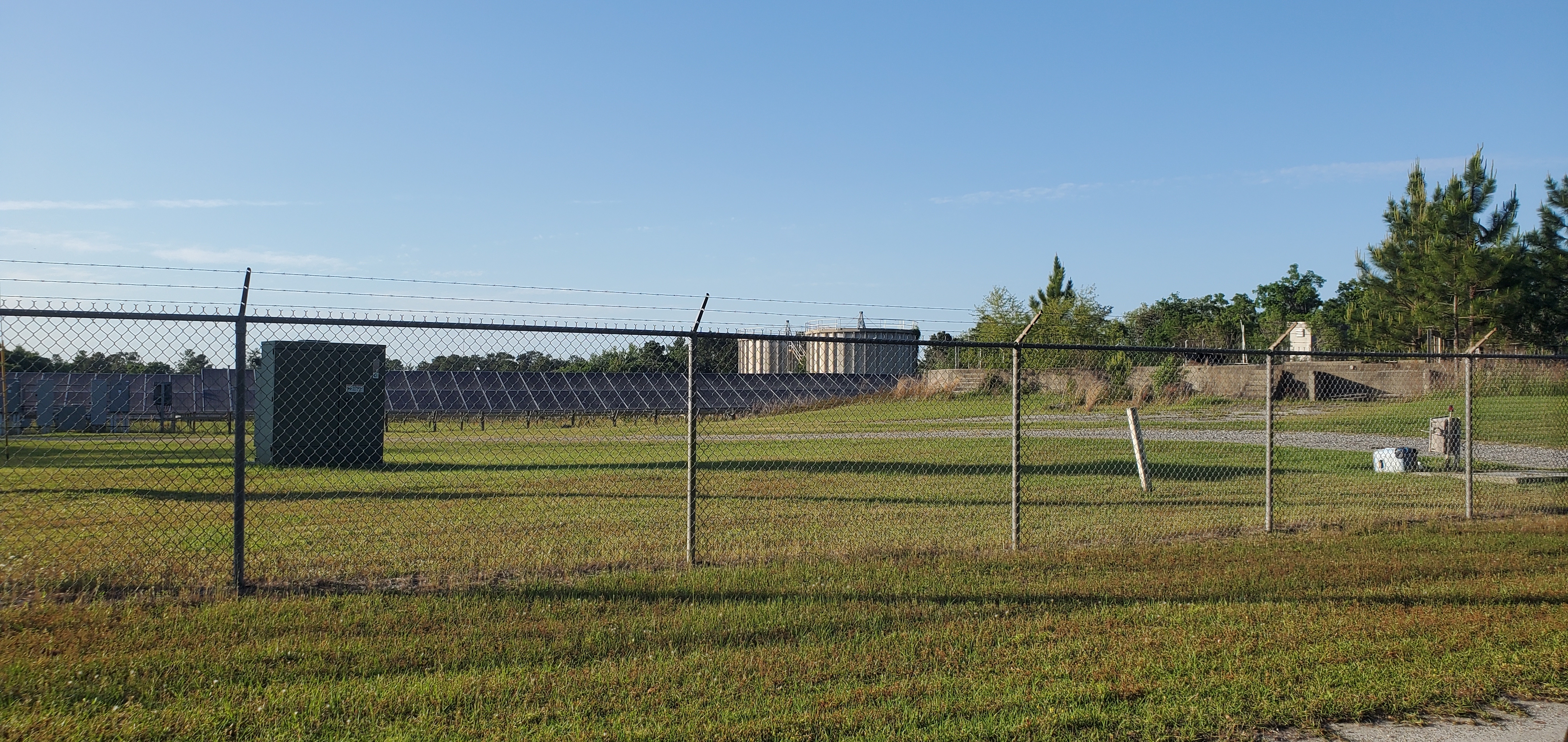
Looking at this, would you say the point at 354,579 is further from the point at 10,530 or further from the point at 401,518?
the point at 10,530

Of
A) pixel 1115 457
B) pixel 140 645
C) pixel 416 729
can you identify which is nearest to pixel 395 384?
pixel 1115 457

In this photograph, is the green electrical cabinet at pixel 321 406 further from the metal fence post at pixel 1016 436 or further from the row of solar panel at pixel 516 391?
the metal fence post at pixel 1016 436

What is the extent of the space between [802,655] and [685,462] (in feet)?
40.6

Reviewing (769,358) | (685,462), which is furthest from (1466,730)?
(769,358)

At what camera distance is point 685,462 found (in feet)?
56.6

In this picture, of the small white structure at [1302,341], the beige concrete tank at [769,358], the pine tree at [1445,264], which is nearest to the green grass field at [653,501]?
the beige concrete tank at [769,358]

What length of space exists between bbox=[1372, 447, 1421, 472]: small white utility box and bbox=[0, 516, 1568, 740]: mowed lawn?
780 cm

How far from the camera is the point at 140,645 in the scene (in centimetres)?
498

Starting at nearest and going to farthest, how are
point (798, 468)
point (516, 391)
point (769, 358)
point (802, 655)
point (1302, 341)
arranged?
point (802, 655)
point (798, 468)
point (516, 391)
point (769, 358)
point (1302, 341)

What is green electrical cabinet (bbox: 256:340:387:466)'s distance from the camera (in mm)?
15914

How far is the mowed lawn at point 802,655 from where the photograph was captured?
13.5 feet

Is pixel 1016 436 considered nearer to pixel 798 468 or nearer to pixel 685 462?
pixel 798 468

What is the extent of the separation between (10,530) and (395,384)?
44.9 ft

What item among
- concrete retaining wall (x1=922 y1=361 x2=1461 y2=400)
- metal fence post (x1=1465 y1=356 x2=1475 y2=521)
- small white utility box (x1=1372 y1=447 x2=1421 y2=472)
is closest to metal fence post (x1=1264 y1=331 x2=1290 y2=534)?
metal fence post (x1=1465 y1=356 x2=1475 y2=521)
